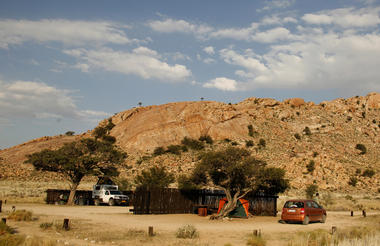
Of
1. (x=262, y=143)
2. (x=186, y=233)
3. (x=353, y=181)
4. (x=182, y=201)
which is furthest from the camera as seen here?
(x=262, y=143)

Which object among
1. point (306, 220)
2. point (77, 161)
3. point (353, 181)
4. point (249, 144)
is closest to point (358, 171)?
point (353, 181)

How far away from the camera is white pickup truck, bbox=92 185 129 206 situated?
1323 inches

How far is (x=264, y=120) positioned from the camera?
282 ft

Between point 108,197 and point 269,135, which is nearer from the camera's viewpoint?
point 108,197

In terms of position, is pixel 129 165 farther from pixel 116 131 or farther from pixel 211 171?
pixel 211 171

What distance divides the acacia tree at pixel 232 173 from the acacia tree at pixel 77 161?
1332 centimetres

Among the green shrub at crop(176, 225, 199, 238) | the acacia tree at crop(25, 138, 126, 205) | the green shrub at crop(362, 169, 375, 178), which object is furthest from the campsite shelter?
the green shrub at crop(362, 169, 375, 178)

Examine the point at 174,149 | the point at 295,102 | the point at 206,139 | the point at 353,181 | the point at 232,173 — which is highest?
the point at 295,102

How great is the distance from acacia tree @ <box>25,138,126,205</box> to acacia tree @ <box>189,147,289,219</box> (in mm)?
13317

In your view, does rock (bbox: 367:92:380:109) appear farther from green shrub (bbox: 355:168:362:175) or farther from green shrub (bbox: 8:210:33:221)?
green shrub (bbox: 8:210:33:221)

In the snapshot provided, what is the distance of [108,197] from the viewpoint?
33.6m

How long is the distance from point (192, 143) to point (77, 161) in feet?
138

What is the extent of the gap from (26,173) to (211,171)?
52.9 meters

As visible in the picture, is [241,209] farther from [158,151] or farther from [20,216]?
[158,151]
